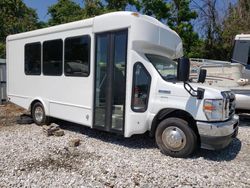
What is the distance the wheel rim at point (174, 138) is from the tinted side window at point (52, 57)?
336 cm

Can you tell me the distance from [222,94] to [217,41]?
1718cm

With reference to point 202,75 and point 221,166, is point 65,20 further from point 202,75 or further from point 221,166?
point 221,166

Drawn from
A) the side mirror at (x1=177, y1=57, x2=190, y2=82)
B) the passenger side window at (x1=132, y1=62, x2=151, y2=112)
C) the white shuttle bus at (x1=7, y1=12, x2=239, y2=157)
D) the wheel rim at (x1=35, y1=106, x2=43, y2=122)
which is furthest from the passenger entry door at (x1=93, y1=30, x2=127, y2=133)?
the wheel rim at (x1=35, y1=106, x2=43, y2=122)

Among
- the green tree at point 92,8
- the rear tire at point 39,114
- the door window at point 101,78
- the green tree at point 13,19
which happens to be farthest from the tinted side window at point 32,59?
the green tree at point 13,19

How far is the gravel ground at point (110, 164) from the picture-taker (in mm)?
4613

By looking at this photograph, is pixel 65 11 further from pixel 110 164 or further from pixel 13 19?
pixel 110 164

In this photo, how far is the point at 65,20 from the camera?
22984mm

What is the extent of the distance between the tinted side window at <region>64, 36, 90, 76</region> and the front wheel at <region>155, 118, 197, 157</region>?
224 centimetres

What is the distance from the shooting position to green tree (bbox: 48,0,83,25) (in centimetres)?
2266

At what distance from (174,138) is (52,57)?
410cm

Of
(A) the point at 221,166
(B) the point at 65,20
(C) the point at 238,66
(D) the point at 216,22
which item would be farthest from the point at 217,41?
(A) the point at 221,166

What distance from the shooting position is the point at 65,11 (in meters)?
23.7

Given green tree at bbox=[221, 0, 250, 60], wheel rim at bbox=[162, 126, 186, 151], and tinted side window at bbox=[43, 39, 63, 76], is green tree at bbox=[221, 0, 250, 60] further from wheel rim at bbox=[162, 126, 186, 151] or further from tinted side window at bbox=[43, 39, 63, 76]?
wheel rim at bbox=[162, 126, 186, 151]

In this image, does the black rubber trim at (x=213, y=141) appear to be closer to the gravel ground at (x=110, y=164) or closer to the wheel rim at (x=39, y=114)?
the gravel ground at (x=110, y=164)
